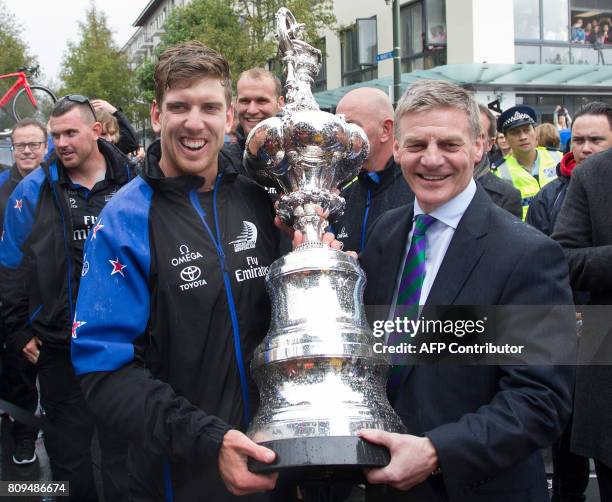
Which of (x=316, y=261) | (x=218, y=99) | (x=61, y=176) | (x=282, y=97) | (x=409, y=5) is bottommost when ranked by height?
(x=316, y=261)

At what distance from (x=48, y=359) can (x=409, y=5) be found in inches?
899

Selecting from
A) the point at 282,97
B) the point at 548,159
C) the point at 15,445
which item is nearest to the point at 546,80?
the point at 548,159

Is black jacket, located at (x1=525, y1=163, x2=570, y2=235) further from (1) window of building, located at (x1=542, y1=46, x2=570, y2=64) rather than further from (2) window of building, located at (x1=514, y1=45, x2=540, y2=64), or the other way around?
(1) window of building, located at (x1=542, y1=46, x2=570, y2=64)

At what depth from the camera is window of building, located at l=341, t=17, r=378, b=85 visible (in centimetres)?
2697

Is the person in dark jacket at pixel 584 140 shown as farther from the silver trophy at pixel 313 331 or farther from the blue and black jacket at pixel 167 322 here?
the blue and black jacket at pixel 167 322

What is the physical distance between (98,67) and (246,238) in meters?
43.7

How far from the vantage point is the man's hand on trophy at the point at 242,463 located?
1984 mm

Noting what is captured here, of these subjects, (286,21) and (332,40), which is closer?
(286,21)

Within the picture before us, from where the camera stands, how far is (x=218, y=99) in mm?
2582

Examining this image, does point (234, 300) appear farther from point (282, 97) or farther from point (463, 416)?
point (282, 97)

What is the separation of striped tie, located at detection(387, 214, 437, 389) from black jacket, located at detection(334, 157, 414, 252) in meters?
1.41

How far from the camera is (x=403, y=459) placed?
6.54 ft

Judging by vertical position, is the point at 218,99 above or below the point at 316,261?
above

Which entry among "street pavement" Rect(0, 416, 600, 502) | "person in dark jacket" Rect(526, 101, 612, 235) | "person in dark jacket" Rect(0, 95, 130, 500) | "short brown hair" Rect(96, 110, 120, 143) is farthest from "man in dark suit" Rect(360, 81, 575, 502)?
"short brown hair" Rect(96, 110, 120, 143)
